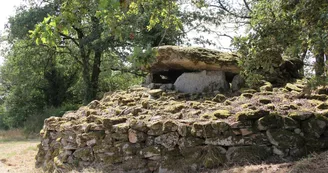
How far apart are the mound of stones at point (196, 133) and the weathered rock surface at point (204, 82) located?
722 mm

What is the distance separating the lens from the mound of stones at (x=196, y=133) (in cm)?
461

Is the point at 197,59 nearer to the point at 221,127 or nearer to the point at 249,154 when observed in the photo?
the point at 221,127

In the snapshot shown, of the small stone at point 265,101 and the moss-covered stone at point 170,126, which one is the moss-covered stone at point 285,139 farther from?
the moss-covered stone at point 170,126

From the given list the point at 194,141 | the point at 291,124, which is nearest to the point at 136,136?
the point at 194,141

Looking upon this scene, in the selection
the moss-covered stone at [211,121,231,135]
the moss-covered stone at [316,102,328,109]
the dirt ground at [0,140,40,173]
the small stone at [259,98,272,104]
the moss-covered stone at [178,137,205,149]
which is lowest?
the dirt ground at [0,140,40,173]

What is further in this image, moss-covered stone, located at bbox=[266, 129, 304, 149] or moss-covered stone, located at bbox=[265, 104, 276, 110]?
moss-covered stone, located at bbox=[265, 104, 276, 110]

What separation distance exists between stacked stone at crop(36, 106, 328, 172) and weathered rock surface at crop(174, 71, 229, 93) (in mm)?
2355

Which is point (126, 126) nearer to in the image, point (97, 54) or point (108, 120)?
point (108, 120)

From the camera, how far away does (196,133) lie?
193 inches

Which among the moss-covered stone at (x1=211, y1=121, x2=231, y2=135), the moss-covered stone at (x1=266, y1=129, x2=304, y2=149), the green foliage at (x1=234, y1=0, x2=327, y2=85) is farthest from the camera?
the moss-covered stone at (x1=211, y1=121, x2=231, y2=135)

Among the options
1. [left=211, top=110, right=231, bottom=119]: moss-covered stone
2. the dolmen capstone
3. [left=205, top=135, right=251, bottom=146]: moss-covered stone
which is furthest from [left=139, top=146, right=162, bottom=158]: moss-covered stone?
the dolmen capstone

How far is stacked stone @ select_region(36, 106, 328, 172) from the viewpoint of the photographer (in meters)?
4.57

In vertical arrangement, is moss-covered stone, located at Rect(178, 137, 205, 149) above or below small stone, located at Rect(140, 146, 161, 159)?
above

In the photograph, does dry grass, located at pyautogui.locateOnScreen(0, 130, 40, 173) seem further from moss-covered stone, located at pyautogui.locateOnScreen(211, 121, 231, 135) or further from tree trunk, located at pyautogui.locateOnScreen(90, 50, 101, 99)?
tree trunk, located at pyautogui.locateOnScreen(90, 50, 101, 99)
